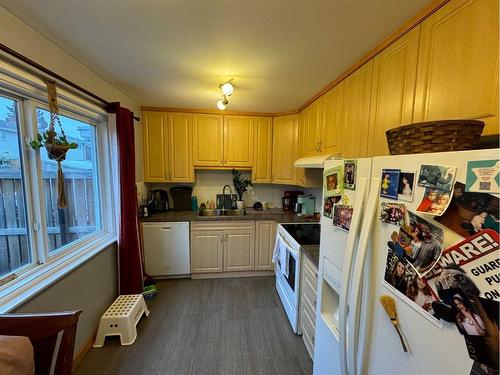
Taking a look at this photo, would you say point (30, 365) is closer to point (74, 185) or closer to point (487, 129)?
point (74, 185)

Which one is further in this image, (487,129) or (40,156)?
(40,156)

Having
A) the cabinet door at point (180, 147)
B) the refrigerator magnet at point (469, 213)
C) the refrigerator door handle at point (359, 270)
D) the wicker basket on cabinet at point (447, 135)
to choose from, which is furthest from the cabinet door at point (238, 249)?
the refrigerator magnet at point (469, 213)

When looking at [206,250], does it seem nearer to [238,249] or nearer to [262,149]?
[238,249]

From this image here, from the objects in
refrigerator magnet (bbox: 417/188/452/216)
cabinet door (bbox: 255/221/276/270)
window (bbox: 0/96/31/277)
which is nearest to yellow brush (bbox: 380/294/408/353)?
refrigerator magnet (bbox: 417/188/452/216)

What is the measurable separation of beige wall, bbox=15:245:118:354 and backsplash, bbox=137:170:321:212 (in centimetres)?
135

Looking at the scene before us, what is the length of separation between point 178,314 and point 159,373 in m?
0.67

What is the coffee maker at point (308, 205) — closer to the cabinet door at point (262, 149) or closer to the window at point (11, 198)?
the cabinet door at point (262, 149)

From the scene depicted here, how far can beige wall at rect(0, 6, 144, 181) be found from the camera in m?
1.18

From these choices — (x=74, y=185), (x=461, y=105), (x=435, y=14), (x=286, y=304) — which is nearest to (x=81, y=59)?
(x=74, y=185)

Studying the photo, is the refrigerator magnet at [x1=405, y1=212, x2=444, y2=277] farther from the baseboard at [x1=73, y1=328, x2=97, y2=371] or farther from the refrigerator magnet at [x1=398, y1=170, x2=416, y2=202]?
the baseboard at [x1=73, y1=328, x2=97, y2=371]

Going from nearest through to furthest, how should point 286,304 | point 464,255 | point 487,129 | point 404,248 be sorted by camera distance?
1. point 464,255
2. point 404,248
3. point 487,129
4. point 286,304

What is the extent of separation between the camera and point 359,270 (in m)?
0.80

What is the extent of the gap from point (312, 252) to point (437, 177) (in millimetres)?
1299

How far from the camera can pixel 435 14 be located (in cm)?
103
